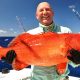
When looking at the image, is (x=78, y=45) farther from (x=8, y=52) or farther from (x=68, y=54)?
(x=8, y=52)

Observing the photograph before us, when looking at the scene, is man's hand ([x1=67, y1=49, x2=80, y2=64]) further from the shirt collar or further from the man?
the shirt collar

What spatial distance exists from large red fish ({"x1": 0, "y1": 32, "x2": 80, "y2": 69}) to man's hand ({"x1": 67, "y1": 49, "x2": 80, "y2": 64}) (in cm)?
5

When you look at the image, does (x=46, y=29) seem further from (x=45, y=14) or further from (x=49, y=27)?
(x=45, y=14)

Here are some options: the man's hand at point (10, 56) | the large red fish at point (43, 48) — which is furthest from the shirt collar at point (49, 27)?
the man's hand at point (10, 56)

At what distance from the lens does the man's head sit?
12.2 ft

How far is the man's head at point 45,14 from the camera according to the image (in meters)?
3.72

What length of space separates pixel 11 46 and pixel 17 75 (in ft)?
9.19

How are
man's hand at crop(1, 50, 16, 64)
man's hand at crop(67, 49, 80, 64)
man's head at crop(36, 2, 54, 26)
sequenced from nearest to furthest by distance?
man's hand at crop(67, 49, 80, 64), man's hand at crop(1, 50, 16, 64), man's head at crop(36, 2, 54, 26)

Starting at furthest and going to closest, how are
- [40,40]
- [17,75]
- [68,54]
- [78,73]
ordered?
[78,73]
[17,75]
[40,40]
[68,54]

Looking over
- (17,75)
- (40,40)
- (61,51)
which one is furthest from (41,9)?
(17,75)

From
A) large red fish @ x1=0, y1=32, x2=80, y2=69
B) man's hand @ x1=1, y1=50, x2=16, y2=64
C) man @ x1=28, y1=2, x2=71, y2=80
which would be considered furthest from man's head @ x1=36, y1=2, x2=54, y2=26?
man's hand @ x1=1, y1=50, x2=16, y2=64

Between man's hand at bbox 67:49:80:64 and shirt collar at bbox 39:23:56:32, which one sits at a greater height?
shirt collar at bbox 39:23:56:32

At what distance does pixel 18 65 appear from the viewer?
3209 mm

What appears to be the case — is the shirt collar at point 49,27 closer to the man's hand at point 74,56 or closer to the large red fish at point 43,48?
the large red fish at point 43,48
